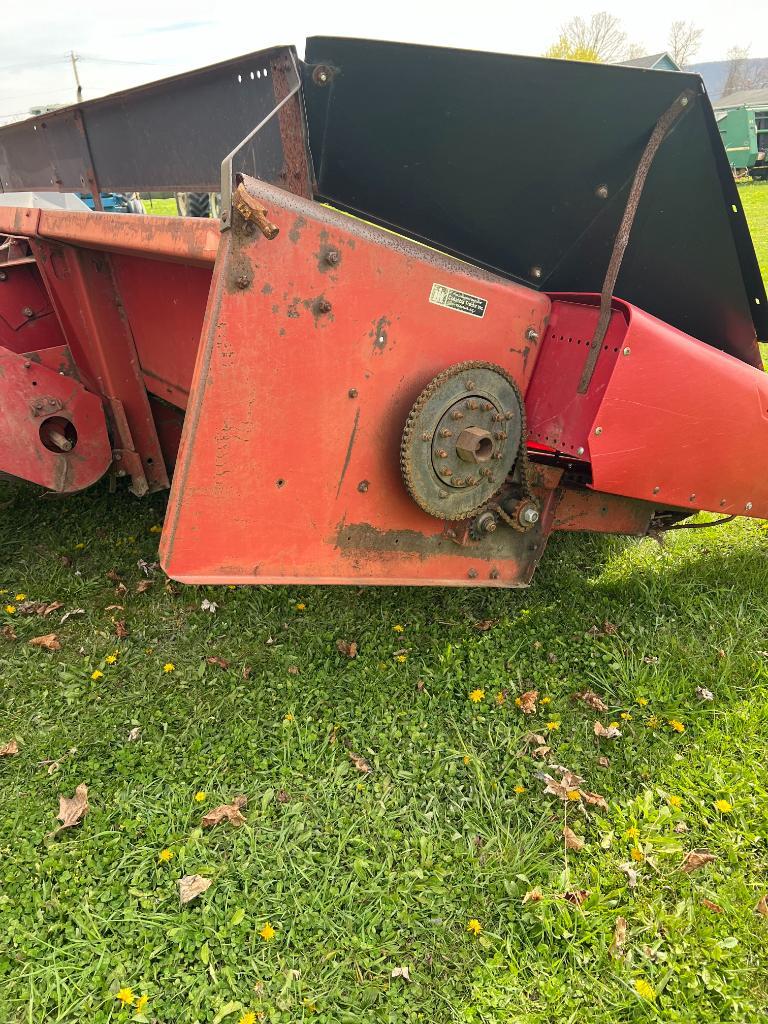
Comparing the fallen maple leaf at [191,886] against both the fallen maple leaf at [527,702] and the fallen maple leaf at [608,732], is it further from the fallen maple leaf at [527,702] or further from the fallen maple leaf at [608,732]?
the fallen maple leaf at [608,732]

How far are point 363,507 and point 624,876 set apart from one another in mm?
1366

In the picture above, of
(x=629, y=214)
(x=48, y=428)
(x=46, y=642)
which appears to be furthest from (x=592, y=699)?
(x=48, y=428)

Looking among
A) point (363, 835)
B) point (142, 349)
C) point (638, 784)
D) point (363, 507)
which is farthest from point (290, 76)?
point (638, 784)

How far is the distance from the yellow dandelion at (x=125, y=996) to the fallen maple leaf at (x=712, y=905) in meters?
1.60

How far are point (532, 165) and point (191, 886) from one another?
2.49 metres

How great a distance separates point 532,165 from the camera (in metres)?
2.42

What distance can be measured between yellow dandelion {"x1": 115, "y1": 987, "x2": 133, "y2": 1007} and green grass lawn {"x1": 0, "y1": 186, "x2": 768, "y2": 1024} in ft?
0.07

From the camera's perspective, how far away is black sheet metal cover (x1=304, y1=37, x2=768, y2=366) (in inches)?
88.0

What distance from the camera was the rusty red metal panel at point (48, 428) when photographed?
267cm

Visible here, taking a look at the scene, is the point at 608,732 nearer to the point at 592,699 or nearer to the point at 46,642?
Answer: the point at 592,699

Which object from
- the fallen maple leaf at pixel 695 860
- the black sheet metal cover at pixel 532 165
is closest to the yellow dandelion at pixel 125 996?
the fallen maple leaf at pixel 695 860

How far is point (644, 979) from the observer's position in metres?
1.96

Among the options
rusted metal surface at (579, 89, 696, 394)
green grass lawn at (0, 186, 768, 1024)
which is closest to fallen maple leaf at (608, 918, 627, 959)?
green grass lawn at (0, 186, 768, 1024)

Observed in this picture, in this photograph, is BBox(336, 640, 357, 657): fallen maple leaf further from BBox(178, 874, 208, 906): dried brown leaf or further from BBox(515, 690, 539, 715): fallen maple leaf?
BBox(178, 874, 208, 906): dried brown leaf
